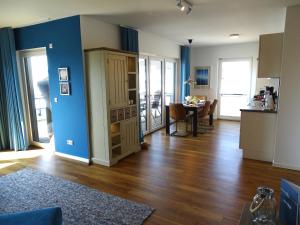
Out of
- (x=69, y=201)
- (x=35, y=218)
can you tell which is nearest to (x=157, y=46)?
(x=69, y=201)

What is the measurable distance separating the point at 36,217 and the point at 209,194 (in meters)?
2.28

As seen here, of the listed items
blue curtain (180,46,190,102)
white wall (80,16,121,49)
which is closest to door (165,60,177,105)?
blue curtain (180,46,190,102)

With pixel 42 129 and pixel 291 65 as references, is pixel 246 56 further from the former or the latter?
pixel 42 129

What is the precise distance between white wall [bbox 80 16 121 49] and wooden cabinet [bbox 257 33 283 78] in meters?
2.79

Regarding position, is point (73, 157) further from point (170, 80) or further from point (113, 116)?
point (170, 80)

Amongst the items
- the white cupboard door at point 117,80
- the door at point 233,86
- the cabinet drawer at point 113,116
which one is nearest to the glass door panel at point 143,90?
the white cupboard door at point 117,80

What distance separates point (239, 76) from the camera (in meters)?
7.37

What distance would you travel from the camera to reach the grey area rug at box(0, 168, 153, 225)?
7.95 feet

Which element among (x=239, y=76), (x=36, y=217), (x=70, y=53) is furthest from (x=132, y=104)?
(x=239, y=76)

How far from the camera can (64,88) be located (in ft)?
13.2

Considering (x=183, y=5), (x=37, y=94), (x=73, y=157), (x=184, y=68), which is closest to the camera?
(x=183, y=5)

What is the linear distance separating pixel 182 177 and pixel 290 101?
7.05 feet

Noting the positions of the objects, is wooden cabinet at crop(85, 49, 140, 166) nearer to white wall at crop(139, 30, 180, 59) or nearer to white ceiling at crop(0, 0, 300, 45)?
white ceiling at crop(0, 0, 300, 45)

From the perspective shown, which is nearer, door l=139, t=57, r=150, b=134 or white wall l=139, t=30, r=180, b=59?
white wall l=139, t=30, r=180, b=59
